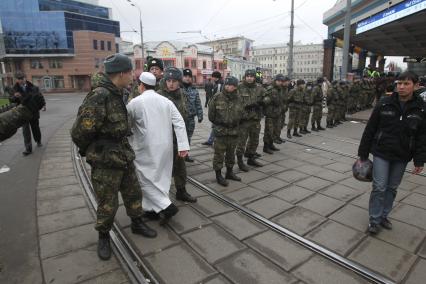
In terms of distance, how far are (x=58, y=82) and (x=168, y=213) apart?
50.8 meters

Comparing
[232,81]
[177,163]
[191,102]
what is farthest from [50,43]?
[177,163]

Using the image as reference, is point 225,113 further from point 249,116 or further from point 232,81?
point 249,116

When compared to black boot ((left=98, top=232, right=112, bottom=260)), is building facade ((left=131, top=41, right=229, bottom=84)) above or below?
above

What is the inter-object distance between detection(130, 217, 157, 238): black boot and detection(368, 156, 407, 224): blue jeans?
2556 mm

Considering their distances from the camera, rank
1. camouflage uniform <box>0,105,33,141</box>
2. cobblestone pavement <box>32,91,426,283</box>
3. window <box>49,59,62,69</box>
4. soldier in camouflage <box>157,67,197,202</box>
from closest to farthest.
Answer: camouflage uniform <box>0,105,33,141</box> < cobblestone pavement <box>32,91,426,283</box> < soldier in camouflage <box>157,67,197,202</box> < window <box>49,59,62,69</box>

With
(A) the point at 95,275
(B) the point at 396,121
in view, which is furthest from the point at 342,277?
(A) the point at 95,275

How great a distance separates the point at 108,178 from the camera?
2.78 meters

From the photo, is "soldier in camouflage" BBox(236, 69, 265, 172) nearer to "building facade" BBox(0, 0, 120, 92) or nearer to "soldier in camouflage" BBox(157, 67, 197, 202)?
"soldier in camouflage" BBox(157, 67, 197, 202)

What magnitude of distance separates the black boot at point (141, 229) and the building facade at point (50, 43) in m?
45.1

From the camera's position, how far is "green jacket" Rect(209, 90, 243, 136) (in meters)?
4.66

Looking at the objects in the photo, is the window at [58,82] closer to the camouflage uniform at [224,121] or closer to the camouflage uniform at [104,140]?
the camouflage uniform at [224,121]

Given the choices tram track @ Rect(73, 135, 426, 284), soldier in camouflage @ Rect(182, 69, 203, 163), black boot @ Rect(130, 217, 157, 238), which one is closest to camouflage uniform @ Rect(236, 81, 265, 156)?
soldier in camouflage @ Rect(182, 69, 203, 163)

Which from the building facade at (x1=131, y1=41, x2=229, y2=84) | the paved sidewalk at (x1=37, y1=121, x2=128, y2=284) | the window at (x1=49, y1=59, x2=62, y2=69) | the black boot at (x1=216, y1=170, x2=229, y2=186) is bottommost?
the paved sidewalk at (x1=37, y1=121, x2=128, y2=284)

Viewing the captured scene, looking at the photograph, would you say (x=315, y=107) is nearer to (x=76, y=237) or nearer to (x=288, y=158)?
(x=288, y=158)
